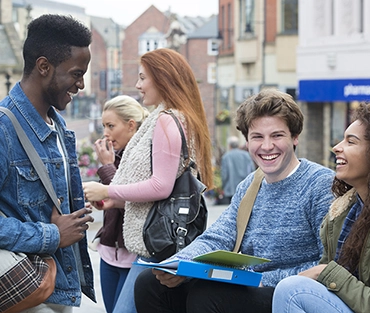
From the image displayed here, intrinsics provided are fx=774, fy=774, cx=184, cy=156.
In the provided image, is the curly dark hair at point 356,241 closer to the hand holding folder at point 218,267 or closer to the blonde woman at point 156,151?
the hand holding folder at point 218,267

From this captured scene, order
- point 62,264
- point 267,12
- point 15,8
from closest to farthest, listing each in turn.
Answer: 1. point 62,264
2. point 267,12
3. point 15,8

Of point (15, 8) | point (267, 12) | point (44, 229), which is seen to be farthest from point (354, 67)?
point (15, 8)

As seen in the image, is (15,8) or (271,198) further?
(15,8)

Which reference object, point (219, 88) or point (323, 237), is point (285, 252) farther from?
point (219, 88)

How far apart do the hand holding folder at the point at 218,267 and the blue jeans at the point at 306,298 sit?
0.24 m

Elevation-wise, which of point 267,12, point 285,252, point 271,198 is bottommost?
point 285,252

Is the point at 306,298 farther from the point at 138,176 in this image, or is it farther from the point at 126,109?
the point at 126,109

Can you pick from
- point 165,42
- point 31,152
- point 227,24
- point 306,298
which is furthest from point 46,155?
point 165,42

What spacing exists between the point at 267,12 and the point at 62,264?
97.4 ft

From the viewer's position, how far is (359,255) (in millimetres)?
2906

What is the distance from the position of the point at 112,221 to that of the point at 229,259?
1330 mm

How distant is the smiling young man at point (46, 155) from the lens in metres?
2.75

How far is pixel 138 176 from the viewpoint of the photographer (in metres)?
3.90

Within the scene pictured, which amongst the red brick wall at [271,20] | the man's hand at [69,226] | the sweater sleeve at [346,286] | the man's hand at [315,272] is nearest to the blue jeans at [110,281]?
the man's hand at [69,226]
